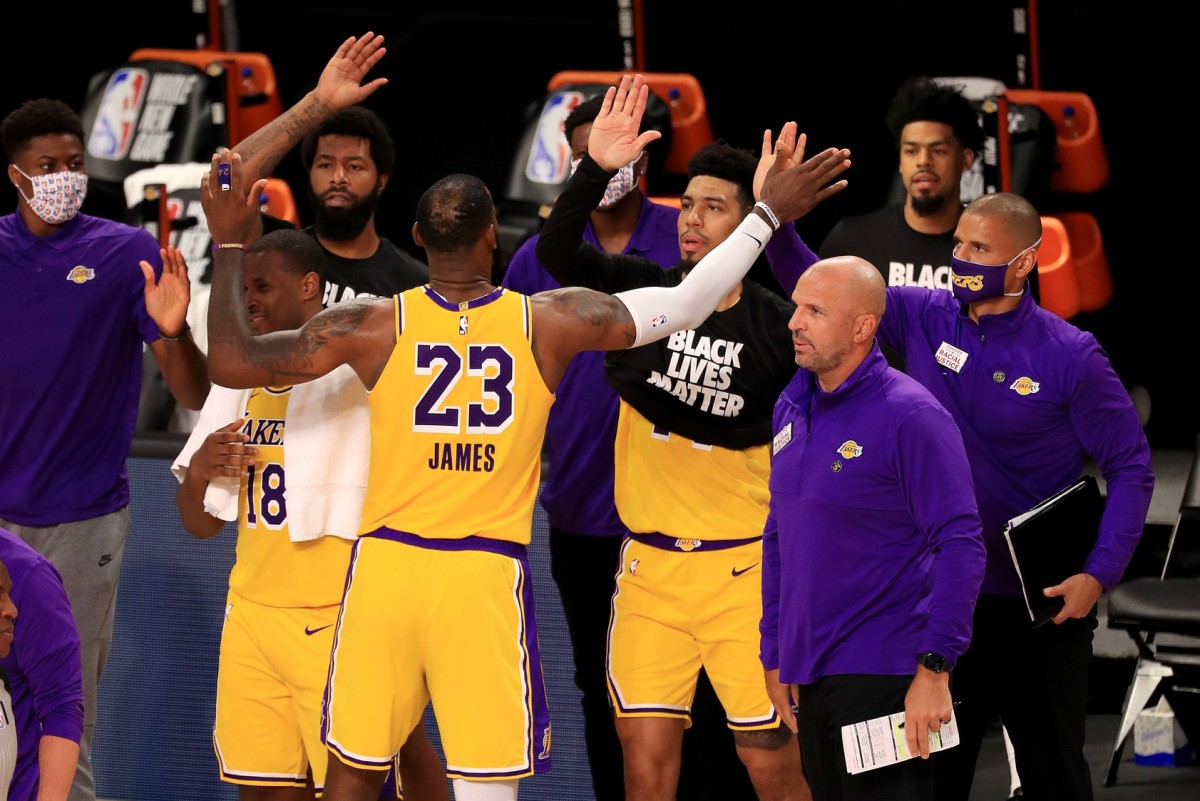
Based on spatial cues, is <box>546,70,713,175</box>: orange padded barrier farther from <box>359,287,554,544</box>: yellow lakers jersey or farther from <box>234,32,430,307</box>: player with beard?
<box>359,287,554,544</box>: yellow lakers jersey

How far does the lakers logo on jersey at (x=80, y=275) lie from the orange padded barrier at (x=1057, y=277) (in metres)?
3.91

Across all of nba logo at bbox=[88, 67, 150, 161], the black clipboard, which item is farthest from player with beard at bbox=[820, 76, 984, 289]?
nba logo at bbox=[88, 67, 150, 161]

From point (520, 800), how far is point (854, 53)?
5.75 m

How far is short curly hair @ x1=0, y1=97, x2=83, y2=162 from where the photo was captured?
5211 mm

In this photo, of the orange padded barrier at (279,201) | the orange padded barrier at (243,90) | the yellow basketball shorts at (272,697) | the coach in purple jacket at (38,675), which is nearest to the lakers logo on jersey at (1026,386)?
the yellow basketball shorts at (272,697)

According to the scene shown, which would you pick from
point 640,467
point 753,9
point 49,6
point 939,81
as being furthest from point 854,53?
point 640,467

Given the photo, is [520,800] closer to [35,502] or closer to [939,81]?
[35,502]

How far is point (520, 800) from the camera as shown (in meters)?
5.58

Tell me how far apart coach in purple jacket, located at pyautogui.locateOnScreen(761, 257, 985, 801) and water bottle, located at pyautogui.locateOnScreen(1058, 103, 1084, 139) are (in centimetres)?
458

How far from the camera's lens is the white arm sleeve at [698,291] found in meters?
4.38

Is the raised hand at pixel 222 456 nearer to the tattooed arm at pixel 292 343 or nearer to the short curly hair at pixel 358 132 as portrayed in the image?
the tattooed arm at pixel 292 343

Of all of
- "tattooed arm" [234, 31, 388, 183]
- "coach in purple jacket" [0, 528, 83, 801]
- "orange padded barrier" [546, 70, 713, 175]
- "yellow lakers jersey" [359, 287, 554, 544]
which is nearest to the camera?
"coach in purple jacket" [0, 528, 83, 801]

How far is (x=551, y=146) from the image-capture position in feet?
27.6

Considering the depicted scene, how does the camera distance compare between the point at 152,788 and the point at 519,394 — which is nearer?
the point at 519,394
